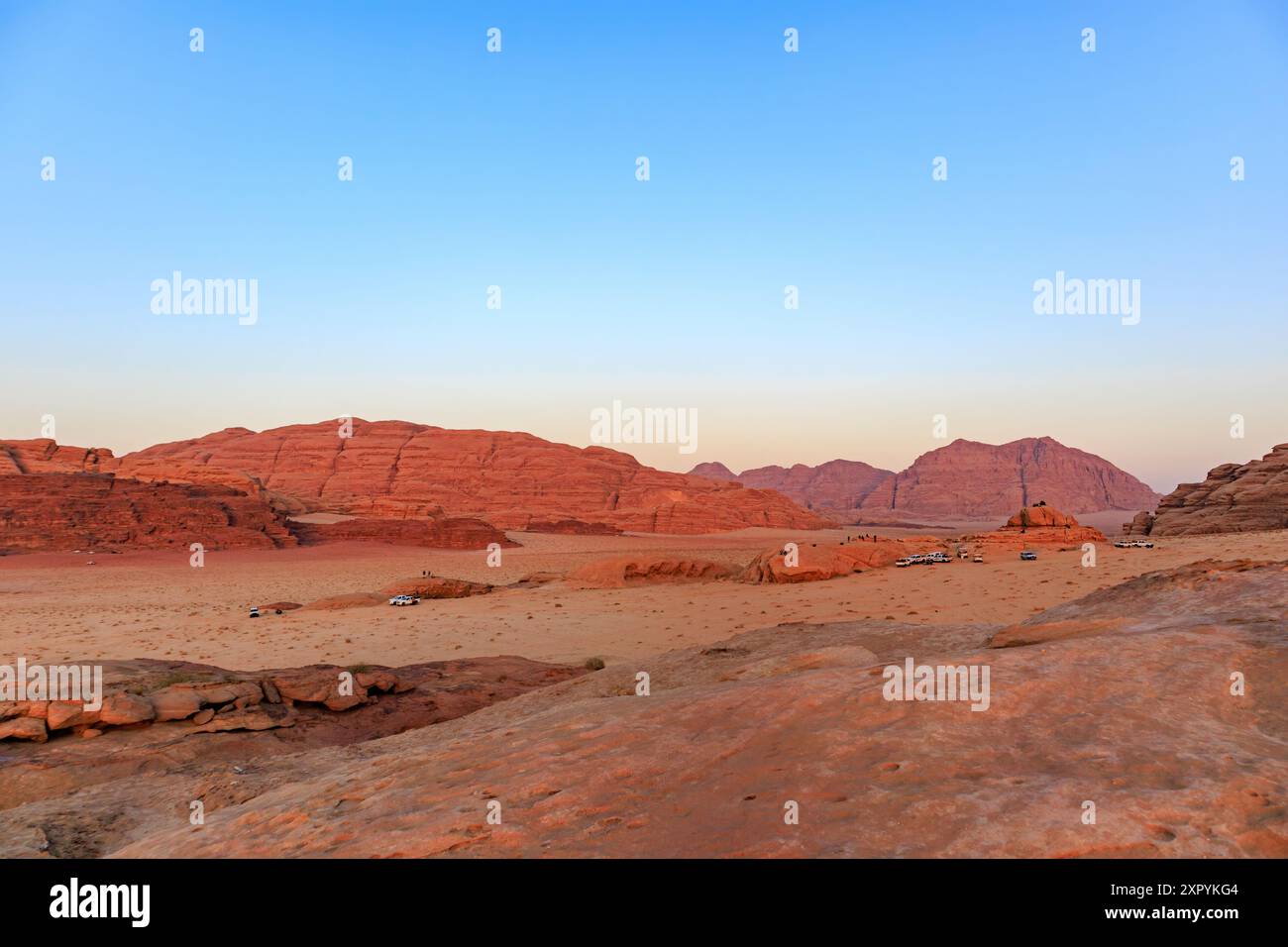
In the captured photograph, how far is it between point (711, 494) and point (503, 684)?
125 m

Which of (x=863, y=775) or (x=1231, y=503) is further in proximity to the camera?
(x=1231, y=503)

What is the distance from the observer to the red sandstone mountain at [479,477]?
414 ft

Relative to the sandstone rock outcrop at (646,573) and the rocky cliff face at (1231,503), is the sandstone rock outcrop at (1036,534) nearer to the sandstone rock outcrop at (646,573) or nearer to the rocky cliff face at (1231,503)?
the rocky cliff face at (1231,503)

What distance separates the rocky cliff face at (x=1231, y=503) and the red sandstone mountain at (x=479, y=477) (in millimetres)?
72142

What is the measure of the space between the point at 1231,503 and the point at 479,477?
123 metres

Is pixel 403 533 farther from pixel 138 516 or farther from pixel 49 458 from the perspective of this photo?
pixel 49 458

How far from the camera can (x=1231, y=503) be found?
177ft

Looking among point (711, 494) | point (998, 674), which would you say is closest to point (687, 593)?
point (998, 674)

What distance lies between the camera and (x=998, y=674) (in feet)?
21.5

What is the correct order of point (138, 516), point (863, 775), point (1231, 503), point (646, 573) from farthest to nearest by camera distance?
point (138, 516) < point (1231, 503) < point (646, 573) < point (863, 775)

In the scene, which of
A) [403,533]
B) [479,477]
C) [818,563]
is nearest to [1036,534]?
[818,563]

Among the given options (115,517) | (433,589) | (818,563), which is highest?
(115,517)

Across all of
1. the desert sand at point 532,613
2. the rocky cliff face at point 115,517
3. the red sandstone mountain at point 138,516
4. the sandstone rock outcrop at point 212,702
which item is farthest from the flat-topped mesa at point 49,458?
the sandstone rock outcrop at point 212,702
